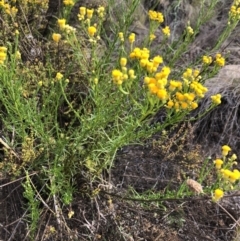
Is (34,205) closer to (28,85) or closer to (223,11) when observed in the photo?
(28,85)

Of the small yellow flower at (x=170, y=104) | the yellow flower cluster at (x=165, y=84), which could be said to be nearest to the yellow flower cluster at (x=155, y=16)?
the yellow flower cluster at (x=165, y=84)

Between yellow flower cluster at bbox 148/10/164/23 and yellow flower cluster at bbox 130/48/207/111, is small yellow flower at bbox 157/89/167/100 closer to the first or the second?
yellow flower cluster at bbox 130/48/207/111

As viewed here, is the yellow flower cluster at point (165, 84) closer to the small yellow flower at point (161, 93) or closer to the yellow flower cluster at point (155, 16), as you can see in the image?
the small yellow flower at point (161, 93)

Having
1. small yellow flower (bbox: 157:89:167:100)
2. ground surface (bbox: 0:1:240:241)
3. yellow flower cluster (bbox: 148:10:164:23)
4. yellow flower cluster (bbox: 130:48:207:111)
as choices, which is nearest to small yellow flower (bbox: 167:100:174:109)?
yellow flower cluster (bbox: 130:48:207:111)

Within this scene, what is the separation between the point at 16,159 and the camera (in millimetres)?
2227

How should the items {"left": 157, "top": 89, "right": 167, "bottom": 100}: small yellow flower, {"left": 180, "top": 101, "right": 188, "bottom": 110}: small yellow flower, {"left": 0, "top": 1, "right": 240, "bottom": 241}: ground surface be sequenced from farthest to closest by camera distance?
{"left": 0, "top": 1, "right": 240, "bottom": 241}: ground surface, {"left": 180, "top": 101, "right": 188, "bottom": 110}: small yellow flower, {"left": 157, "top": 89, "right": 167, "bottom": 100}: small yellow flower

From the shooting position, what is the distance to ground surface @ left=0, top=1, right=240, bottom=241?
7.14 feet

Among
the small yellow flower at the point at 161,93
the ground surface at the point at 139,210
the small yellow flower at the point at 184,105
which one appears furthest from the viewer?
the ground surface at the point at 139,210

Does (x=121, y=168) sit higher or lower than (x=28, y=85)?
lower

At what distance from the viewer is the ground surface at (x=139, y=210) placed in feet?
7.14

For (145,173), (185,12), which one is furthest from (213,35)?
(145,173)

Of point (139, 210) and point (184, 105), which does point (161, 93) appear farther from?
point (139, 210)

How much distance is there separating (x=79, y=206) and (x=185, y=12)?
2.01 meters

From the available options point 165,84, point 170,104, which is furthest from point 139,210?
point 165,84
